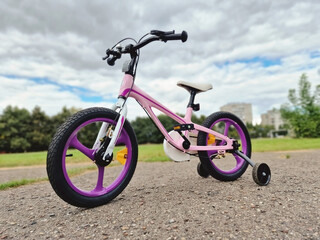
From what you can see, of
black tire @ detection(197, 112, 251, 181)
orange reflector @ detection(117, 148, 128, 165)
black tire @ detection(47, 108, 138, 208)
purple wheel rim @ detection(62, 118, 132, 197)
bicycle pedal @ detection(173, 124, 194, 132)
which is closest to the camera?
black tire @ detection(47, 108, 138, 208)

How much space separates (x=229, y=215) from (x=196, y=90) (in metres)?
2.15

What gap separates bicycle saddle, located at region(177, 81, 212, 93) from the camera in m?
3.85

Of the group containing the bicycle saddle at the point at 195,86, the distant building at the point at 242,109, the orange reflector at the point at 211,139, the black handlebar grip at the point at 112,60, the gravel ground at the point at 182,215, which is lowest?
the gravel ground at the point at 182,215

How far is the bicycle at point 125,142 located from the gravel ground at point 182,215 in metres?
0.24

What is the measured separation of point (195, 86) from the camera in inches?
153

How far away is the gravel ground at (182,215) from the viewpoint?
2.06 metres

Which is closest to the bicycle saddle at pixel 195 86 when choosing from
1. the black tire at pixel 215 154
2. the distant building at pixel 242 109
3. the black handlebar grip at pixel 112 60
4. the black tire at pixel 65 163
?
the black tire at pixel 215 154

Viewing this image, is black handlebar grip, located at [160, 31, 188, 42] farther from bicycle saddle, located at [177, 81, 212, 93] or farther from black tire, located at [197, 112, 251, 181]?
black tire, located at [197, 112, 251, 181]

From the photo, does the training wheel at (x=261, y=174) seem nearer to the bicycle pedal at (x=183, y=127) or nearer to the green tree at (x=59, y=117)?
the bicycle pedal at (x=183, y=127)

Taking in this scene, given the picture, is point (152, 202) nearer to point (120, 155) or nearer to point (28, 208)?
Answer: point (120, 155)

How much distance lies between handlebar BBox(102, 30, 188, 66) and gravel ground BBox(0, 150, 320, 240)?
188 centimetres

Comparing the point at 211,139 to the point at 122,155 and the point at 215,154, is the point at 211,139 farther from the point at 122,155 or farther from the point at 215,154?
the point at 122,155

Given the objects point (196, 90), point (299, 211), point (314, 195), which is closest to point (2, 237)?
point (299, 211)

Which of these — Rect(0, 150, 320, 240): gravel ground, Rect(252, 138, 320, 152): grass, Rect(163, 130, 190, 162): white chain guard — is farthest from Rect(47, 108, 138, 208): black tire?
Rect(252, 138, 320, 152): grass
